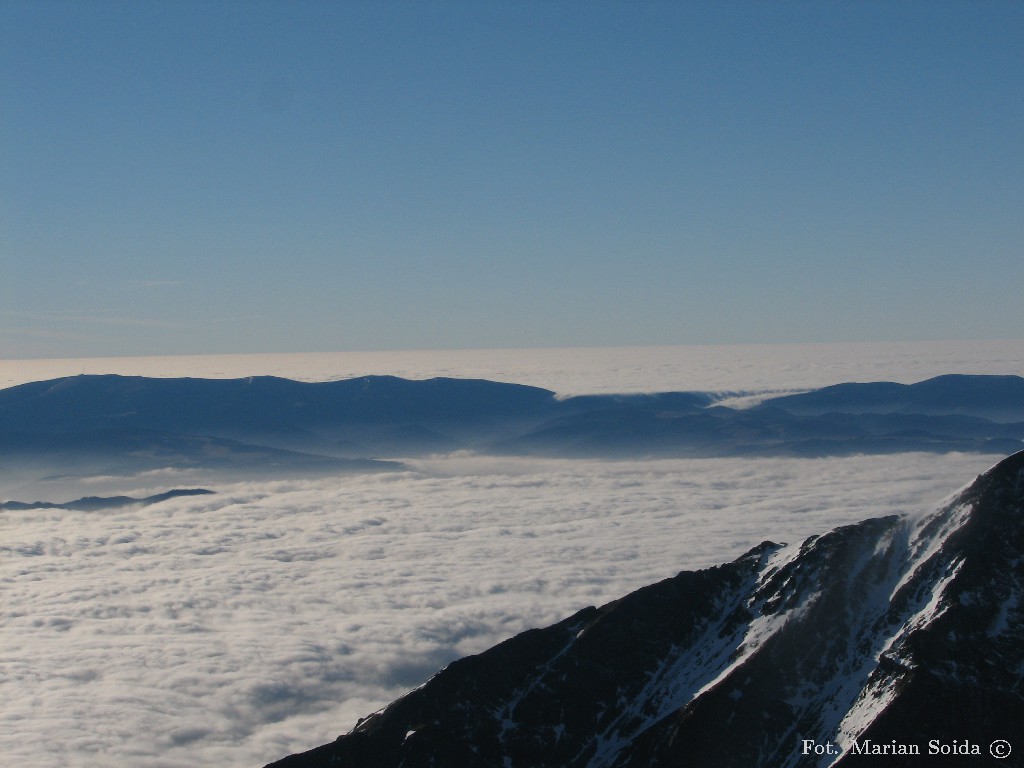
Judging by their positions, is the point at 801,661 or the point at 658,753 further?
the point at 801,661

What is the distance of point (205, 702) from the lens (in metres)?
190

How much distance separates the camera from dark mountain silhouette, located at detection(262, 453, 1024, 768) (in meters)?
101

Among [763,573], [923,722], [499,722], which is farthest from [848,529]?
[499,722]

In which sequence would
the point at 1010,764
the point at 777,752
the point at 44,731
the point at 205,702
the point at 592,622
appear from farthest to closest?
1. the point at 205,702
2. the point at 44,731
3. the point at 592,622
4. the point at 777,752
5. the point at 1010,764

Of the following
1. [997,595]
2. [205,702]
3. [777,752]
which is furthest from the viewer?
[205,702]

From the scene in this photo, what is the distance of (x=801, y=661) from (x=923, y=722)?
16.5 meters

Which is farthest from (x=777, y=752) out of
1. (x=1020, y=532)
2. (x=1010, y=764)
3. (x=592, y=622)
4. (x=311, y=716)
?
(x=311, y=716)

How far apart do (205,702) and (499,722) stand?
99.1 m

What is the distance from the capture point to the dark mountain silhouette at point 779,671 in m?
101

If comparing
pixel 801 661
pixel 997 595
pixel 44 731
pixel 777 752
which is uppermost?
pixel 997 595

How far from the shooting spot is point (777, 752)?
10388cm

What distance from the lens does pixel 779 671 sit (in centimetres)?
11131

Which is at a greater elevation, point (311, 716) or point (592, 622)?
point (592, 622)

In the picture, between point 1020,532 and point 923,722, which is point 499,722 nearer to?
point 923,722
